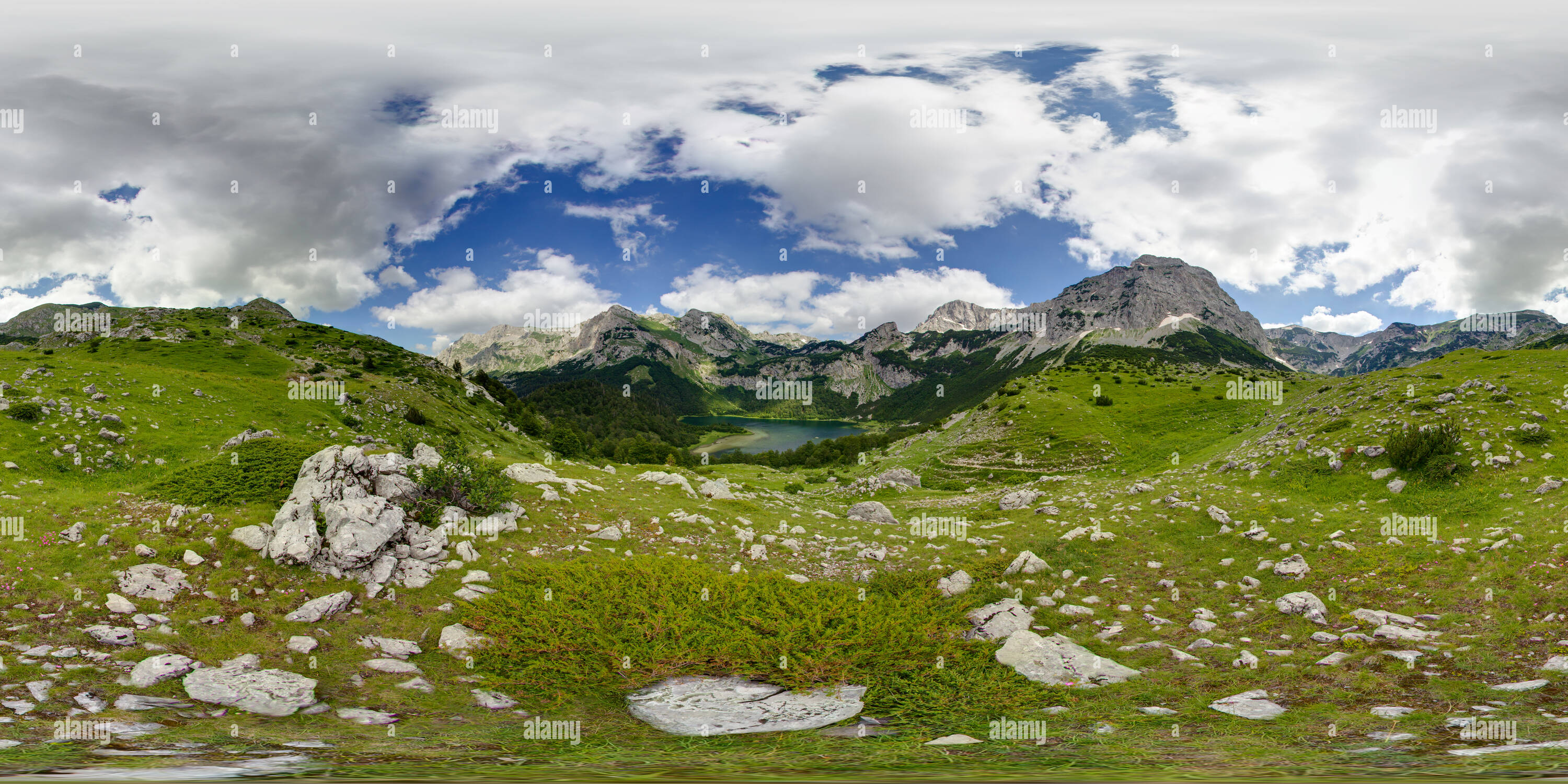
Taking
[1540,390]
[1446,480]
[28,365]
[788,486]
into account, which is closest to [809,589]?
[1446,480]

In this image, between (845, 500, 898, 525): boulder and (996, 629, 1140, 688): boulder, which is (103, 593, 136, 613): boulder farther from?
(845, 500, 898, 525): boulder

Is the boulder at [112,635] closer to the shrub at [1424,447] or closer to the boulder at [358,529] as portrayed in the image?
the boulder at [358,529]

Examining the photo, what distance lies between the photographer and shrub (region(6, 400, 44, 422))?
86.7 ft

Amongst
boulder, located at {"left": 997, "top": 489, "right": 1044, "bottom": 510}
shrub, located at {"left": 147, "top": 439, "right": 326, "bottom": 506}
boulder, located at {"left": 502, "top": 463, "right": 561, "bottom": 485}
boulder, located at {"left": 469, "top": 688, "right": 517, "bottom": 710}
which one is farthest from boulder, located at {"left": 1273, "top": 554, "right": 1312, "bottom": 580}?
shrub, located at {"left": 147, "top": 439, "right": 326, "bottom": 506}

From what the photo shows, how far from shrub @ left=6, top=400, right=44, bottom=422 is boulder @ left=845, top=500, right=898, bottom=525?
3742 centimetres

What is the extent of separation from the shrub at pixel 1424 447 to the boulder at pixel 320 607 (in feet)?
112

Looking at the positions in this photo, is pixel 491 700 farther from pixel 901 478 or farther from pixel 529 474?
pixel 901 478

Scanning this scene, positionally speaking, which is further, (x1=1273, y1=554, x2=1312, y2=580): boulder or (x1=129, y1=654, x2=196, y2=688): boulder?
(x1=1273, y1=554, x2=1312, y2=580): boulder

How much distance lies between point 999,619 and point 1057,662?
207cm

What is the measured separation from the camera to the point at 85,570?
42.1ft

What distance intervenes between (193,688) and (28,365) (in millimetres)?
44479

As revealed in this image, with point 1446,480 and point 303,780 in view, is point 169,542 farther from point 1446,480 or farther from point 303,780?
point 1446,480

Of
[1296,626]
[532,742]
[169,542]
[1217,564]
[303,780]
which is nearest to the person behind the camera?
[303,780]

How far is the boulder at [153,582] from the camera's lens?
12.3 metres
